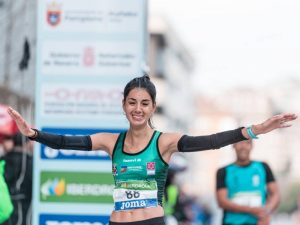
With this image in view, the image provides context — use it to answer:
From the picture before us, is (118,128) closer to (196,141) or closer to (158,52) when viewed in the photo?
(196,141)

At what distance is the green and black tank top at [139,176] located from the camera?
652cm

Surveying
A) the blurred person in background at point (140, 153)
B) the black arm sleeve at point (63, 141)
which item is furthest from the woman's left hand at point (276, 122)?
the black arm sleeve at point (63, 141)

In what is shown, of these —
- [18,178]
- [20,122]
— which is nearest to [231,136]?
[20,122]

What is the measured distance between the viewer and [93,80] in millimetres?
9469

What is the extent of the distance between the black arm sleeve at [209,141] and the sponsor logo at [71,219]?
3.08m

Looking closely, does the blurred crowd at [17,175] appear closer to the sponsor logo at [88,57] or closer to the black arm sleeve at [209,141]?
the sponsor logo at [88,57]

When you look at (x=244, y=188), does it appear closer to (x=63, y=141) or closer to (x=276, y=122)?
(x=63, y=141)

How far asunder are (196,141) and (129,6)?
10.6 ft

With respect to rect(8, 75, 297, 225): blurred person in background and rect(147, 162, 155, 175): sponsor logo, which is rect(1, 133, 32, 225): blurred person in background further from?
rect(147, 162, 155, 175): sponsor logo

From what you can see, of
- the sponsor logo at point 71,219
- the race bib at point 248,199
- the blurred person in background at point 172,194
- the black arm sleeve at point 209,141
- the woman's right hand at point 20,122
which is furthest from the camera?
the blurred person in background at point 172,194

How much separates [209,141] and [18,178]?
13.7 ft

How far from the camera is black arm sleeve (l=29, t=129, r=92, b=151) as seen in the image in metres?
6.59

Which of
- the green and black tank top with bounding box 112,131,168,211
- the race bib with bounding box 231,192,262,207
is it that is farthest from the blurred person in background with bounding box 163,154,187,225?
the green and black tank top with bounding box 112,131,168,211

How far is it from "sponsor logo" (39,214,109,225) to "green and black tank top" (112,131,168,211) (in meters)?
2.84
